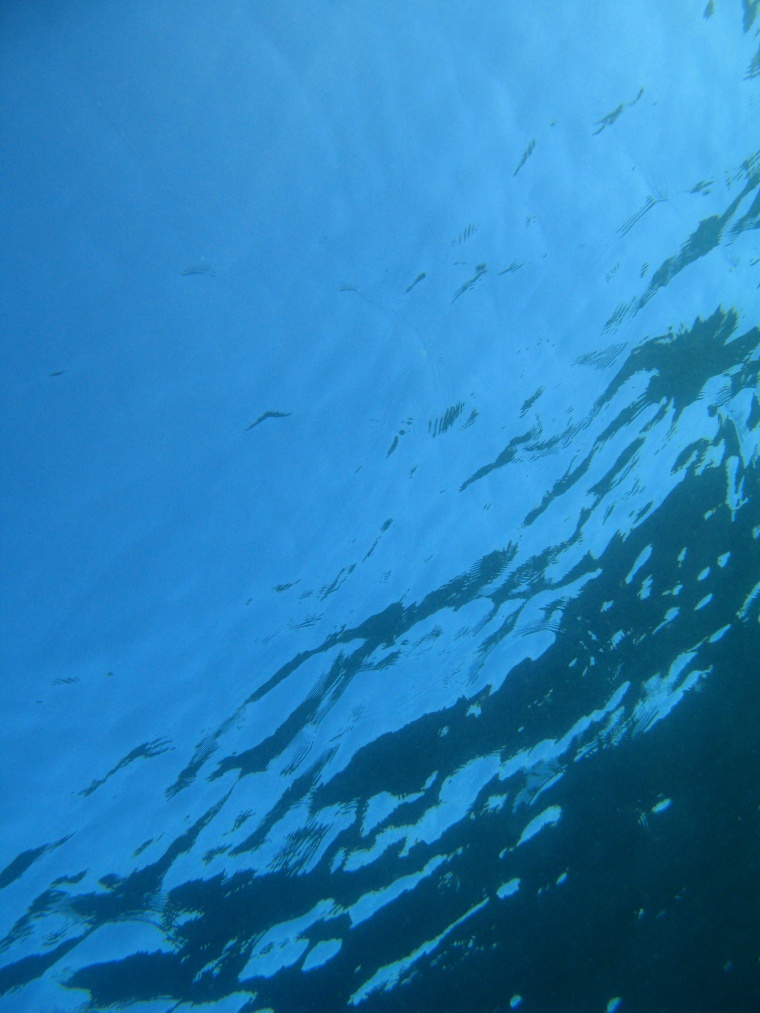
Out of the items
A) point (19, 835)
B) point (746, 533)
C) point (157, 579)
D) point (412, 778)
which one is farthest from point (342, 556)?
point (746, 533)

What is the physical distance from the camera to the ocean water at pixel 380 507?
211 inches

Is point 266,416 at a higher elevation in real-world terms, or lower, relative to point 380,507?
higher

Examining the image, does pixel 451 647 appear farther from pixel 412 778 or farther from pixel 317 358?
pixel 317 358

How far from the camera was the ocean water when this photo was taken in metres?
5.36

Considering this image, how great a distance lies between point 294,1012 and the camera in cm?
909

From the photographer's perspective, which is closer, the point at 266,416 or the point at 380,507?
the point at 266,416

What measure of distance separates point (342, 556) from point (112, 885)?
5337mm

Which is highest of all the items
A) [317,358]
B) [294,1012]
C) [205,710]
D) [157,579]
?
[317,358]

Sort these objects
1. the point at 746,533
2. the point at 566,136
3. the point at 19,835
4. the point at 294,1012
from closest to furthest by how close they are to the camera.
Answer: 1. the point at 566,136
2. the point at 19,835
3. the point at 294,1012
4. the point at 746,533

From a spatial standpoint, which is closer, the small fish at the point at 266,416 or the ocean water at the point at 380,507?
the ocean water at the point at 380,507

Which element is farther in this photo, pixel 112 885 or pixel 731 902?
pixel 731 902

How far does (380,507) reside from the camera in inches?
286

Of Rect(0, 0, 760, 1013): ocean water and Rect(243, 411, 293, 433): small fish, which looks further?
Rect(243, 411, 293, 433): small fish

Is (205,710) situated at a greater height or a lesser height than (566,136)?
lesser
